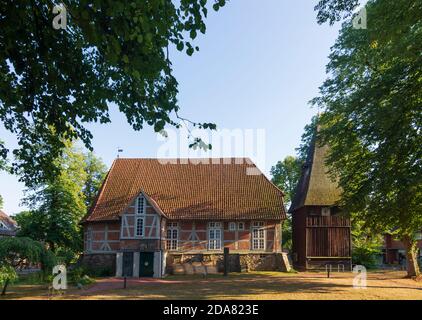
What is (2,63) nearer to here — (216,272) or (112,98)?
(112,98)

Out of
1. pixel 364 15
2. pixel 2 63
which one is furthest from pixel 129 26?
pixel 364 15

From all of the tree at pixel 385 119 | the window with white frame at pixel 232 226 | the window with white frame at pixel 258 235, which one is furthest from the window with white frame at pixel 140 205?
the tree at pixel 385 119

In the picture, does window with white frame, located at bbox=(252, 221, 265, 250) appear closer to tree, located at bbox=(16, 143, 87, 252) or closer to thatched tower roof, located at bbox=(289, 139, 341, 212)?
thatched tower roof, located at bbox=(289, 139, 341, 212)

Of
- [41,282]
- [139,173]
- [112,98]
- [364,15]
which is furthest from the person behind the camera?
[139,173]

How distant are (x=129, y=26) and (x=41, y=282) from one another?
74.2 ft

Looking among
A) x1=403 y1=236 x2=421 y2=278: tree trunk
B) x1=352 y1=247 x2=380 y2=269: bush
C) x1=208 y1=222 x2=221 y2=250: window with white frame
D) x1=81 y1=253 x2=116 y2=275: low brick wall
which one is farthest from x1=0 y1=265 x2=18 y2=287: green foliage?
x1=352 y1=247 x2=380 y2=269: bush

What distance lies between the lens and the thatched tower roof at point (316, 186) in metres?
33.1

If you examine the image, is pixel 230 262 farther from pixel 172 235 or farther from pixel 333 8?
pixel 333 8

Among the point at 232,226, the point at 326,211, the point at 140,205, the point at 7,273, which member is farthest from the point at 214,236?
the point at 7,273

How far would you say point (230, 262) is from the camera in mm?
31969

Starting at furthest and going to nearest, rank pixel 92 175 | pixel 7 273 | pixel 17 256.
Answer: pixel 92 175 < pixel 17 256 < pixel 7 273

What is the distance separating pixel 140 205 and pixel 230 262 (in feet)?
26.9

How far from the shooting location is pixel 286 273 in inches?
1192
